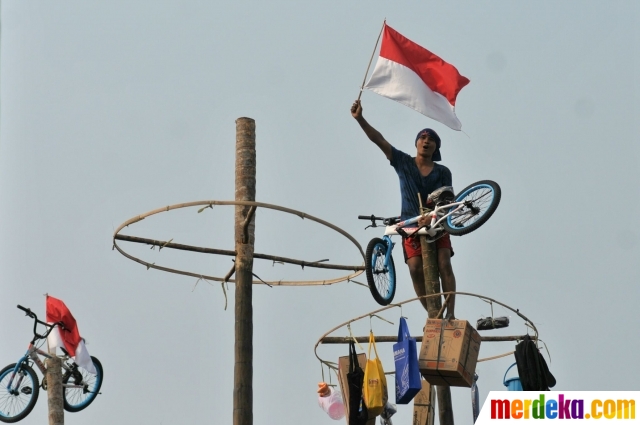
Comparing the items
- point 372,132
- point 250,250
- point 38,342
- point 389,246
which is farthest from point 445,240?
point 38,342

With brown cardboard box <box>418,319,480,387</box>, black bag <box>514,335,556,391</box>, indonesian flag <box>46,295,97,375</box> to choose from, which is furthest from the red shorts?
indonesian flag <box>46,295,97,375</box>

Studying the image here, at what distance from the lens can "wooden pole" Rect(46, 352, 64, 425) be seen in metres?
15.6

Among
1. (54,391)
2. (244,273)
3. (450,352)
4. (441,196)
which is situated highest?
(441,196)

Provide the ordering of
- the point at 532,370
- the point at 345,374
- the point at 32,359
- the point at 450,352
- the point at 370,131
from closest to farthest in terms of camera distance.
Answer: the point at 450,352
the point at 345,374
the point at 532,370
the point at 370,131
the point at 32,359

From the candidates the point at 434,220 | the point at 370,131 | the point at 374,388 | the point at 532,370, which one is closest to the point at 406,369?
the point at 374,388

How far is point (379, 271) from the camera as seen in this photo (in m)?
14.1

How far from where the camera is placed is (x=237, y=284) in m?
11.8

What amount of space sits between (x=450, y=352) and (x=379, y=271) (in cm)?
210

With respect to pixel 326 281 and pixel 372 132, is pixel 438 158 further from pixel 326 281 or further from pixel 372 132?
pixel 326 281

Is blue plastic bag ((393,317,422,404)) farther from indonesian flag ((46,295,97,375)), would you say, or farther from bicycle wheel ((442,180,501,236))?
indonesian flag ((46,295,97,375))

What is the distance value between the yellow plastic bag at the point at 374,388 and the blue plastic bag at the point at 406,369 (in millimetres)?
191

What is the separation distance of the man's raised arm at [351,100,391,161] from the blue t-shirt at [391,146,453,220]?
0.09 metres

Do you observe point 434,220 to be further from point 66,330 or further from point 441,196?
point 66,330

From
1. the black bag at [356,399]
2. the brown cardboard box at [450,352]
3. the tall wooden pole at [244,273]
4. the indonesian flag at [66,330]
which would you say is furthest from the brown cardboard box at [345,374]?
the indonesian flag at [66,330]
